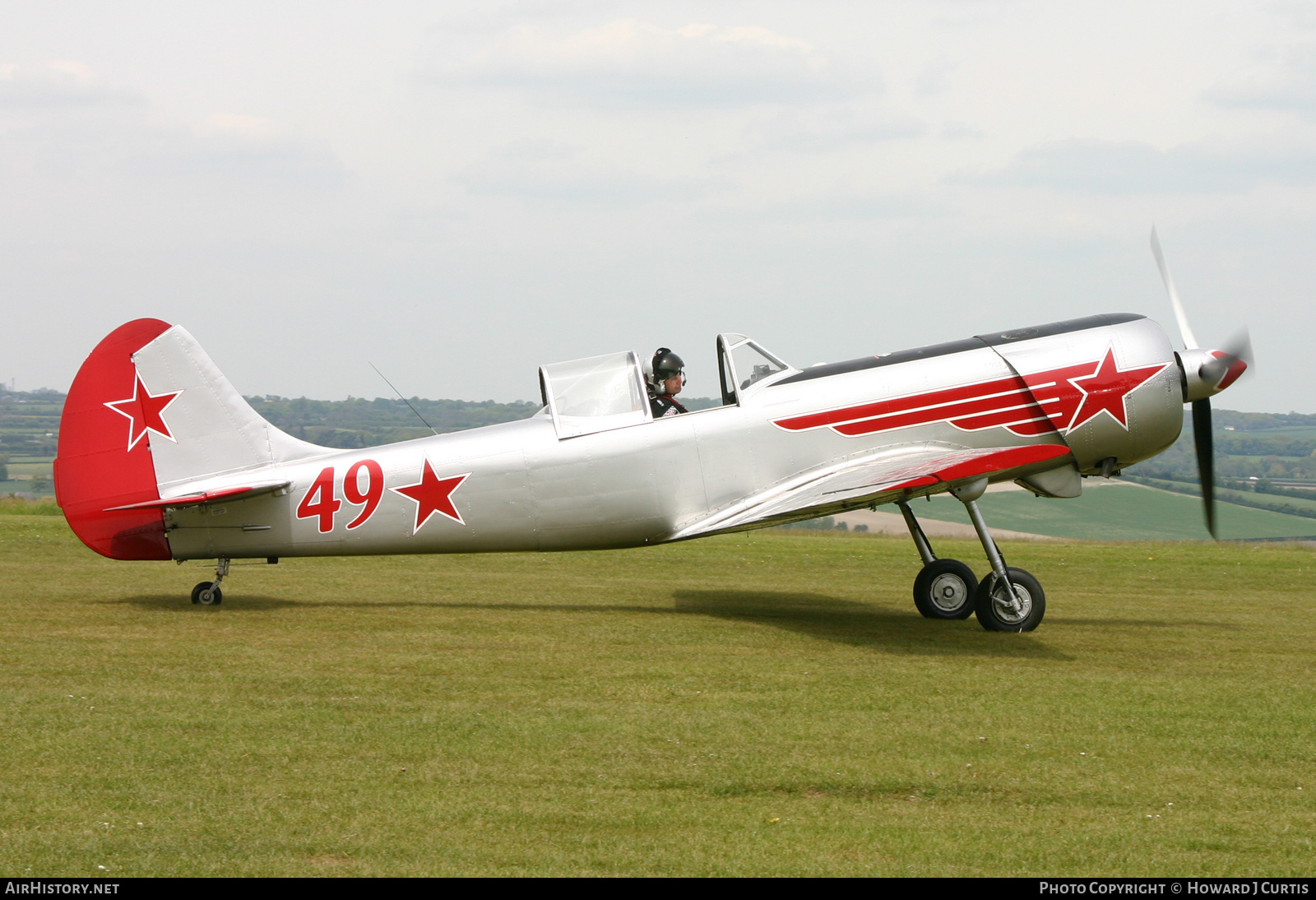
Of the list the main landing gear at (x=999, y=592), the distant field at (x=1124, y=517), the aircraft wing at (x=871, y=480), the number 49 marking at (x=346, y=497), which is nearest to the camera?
the aircraft wing at (x=871, y=480)

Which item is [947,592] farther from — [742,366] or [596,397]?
[596,397]

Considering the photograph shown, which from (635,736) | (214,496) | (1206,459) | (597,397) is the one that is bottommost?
(635,736)

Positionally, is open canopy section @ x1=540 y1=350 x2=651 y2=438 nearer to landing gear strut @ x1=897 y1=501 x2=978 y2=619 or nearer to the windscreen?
the windscreen

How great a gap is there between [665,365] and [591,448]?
3.52 feet

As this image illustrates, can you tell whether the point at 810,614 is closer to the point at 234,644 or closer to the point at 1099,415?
the point at 1099,415

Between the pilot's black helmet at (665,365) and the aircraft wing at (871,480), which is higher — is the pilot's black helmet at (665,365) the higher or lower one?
the higher one

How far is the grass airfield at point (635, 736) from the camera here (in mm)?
4375

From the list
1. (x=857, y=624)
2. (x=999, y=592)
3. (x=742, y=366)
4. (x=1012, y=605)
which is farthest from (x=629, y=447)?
(x=1012, y=605)

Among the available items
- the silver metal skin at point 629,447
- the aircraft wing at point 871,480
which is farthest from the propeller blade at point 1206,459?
the aircraft wing at point 871,480

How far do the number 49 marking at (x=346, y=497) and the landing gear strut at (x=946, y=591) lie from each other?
464 cm

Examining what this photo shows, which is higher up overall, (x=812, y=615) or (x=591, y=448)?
(x=591, y=448)

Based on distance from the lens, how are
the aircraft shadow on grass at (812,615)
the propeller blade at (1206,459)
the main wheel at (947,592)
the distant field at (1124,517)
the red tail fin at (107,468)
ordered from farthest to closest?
1. the distant field at (1124,517)
2. the propeller blade at (1206,459)
3. the main wheel at (947,592)
4. the red tail fin at (107,468)
5. the aircraft shadow on grass at (812,615)

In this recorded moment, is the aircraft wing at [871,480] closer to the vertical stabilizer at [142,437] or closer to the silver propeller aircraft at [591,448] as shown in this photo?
the silver propeller aircraft at [591,448]

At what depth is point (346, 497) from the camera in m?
9.77
